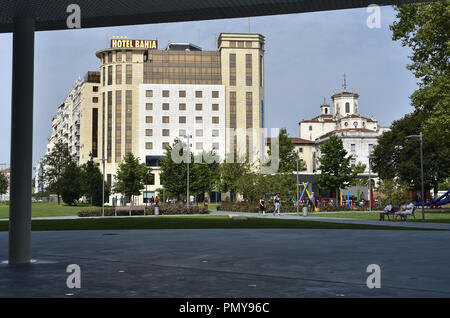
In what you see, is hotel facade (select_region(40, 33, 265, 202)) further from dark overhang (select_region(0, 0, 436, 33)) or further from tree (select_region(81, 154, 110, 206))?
dark overhang (select_region(0, 0, 436, 33))

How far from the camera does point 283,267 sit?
10273 millimetres

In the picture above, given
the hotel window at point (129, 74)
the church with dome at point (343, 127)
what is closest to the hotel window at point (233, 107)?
the hotel window at point (129, 74)

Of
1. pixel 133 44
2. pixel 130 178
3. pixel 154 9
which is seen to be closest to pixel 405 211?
pixel 154 9

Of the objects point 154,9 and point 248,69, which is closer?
point 154,9

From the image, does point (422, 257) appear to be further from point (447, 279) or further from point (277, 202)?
point (277, 202)

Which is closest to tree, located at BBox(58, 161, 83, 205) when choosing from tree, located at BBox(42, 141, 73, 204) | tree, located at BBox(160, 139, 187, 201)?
tree, located at BBox(42, 141, 73, 204)

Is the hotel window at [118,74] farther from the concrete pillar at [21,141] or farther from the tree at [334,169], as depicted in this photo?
the concrete pillar at [21,141]

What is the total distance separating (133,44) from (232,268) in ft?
315

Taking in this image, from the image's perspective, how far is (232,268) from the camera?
10195 millimetres

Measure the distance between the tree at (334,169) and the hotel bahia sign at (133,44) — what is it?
170 ft

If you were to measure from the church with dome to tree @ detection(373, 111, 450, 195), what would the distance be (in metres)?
45.2

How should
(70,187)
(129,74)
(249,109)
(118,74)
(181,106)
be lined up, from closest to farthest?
1. (70,187)
2. (129,74)
3. (118,74)
4. (181,106)
5. (249,109)

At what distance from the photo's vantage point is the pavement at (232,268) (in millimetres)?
7719

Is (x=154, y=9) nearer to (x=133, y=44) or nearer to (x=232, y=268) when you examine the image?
(x=232, y=268)
